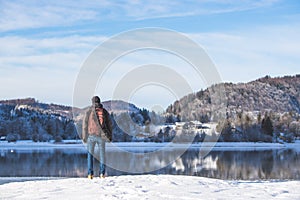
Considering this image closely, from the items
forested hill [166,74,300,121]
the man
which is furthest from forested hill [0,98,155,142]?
the man

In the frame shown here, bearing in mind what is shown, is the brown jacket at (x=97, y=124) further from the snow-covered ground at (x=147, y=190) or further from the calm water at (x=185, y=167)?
the calm water at (x=185, y=167)

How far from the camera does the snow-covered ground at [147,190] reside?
820cm

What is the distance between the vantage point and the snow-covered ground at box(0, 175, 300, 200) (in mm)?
8195

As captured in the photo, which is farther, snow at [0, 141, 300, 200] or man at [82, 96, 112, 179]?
man at [82, 96, 112, 179]

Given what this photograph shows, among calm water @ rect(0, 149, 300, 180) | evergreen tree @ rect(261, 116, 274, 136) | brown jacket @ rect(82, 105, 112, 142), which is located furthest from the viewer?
evergreen tree @ rect(261, 116, 274, 136)

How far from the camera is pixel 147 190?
28.2 feet

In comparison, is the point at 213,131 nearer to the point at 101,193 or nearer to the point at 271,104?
the point at 271,104

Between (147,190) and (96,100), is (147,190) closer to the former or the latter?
(147,190)

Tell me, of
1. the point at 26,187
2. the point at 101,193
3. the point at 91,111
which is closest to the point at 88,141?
the point at 91,111

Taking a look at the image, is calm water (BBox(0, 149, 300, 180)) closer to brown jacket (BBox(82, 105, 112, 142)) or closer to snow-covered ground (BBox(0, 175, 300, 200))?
brown jacket (BBox(82, 105, 112, 142))

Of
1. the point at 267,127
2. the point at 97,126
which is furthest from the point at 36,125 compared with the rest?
the point at 97,126

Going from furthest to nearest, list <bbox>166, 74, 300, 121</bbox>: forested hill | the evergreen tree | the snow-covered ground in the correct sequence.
A: <bbox>166, 74, 300, 121</bbox>: forested hill, the evergreen tree, the snow-covered ground

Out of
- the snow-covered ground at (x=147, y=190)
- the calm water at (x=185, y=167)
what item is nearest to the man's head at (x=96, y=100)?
the snow-covered ground at (x=147, y=190)

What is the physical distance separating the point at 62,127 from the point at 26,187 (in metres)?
103
